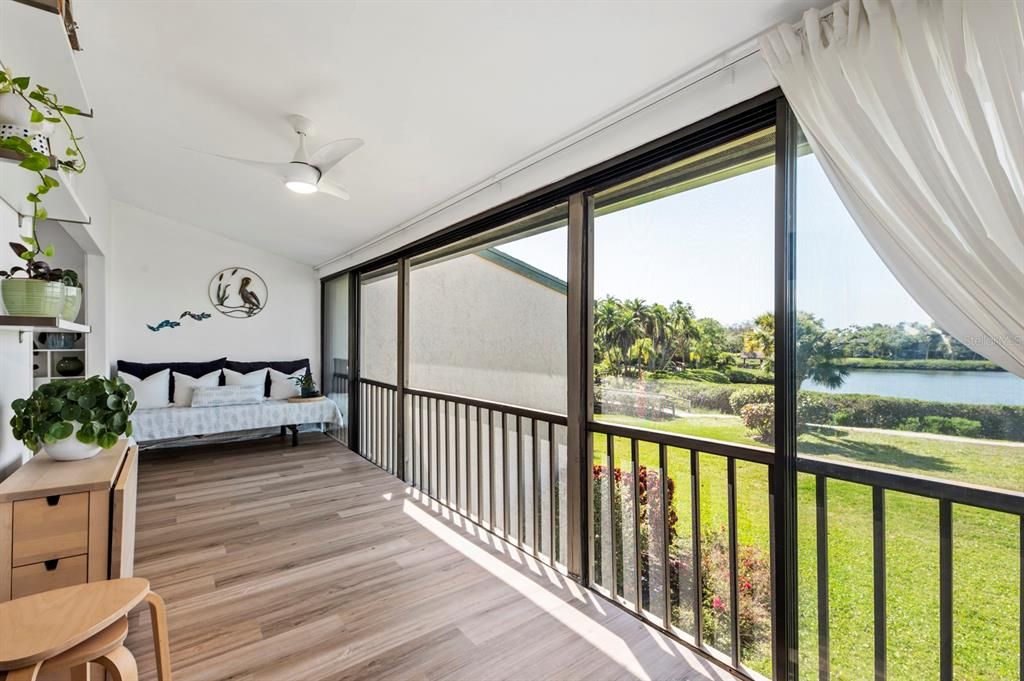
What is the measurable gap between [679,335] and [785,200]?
0.64 m

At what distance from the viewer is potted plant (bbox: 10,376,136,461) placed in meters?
1.61

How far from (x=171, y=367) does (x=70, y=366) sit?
91 centimetres

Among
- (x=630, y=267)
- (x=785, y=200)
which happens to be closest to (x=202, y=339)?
(x=630, y=267)

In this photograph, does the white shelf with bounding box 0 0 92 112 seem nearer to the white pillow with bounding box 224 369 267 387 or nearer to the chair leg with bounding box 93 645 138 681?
the chair leg with bounding box 93 645 138 681

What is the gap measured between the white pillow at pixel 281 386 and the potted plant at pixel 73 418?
408cm

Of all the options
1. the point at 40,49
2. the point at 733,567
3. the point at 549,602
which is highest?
the point at 40,49

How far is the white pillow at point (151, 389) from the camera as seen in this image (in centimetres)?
491

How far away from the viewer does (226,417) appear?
4.88 metres

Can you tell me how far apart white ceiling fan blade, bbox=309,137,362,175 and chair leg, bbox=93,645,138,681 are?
2.00m

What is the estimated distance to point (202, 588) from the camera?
2.30 meters

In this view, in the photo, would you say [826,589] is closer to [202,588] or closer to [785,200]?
[785,200]

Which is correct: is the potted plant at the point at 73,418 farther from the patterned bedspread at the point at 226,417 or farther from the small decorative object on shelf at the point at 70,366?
the small decorative object on shelf at the point at 70,366

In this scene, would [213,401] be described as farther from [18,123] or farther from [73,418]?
[18,123]

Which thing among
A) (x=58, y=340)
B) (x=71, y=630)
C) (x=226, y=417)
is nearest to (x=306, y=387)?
(x=226, y=417)
